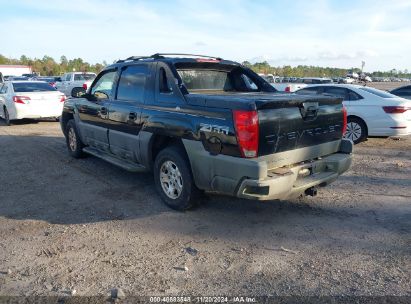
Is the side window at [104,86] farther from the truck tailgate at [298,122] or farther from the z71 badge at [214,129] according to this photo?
the truck tailgate at [298,122]

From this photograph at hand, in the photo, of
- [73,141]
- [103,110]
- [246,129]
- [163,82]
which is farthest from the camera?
[73,141]

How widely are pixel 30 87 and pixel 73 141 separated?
21.5 feet

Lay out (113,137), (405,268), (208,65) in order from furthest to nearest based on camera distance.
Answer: (113,137) → (208,65) → (405,268)

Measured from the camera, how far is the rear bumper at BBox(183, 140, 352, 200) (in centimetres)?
379

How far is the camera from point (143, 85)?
520cm

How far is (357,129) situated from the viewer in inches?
363

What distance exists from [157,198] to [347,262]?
2.67m

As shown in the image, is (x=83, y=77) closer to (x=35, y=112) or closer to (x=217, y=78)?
(x=35, y=112)

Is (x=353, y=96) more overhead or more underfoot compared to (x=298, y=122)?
more overhead

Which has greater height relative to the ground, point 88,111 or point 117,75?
point 117,75

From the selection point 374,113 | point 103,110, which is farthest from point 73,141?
point 374,113

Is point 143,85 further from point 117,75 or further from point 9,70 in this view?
point 9,70

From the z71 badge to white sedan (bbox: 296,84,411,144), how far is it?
17.8ft

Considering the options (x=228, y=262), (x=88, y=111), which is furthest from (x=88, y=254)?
(x=88, y=111)
